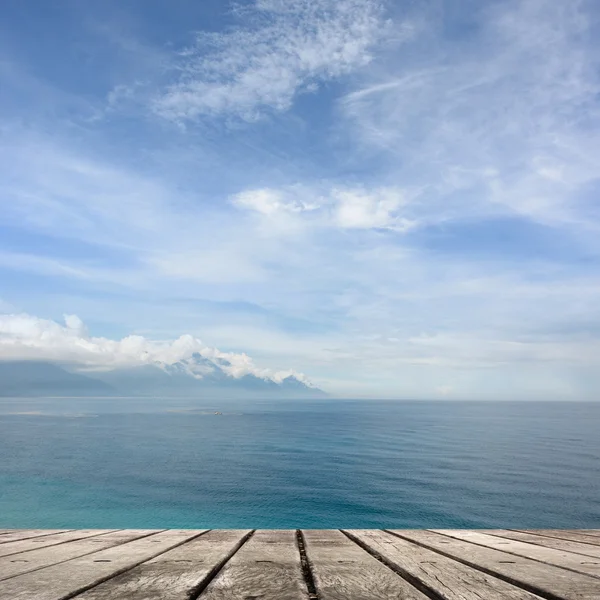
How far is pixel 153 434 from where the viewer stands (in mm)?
146375

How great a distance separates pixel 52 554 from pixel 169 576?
5.81 ft

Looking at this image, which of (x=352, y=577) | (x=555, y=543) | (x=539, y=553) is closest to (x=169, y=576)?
(x=352, y=577)

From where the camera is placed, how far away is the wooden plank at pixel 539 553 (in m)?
3.64

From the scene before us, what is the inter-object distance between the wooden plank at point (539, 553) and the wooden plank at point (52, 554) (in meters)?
4.43

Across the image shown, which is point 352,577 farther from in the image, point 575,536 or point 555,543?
point 575,536

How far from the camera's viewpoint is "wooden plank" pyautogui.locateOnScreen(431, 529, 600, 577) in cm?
364

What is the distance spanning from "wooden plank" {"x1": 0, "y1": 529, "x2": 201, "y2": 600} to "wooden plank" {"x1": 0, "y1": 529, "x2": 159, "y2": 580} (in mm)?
148

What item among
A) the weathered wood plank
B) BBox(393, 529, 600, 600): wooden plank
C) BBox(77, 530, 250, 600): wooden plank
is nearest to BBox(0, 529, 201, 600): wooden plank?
BBox(77, 530, 250, 600): wooden plank

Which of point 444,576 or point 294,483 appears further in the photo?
point 294,483

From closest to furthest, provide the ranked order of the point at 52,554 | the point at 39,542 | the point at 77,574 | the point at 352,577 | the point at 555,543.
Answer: the point at 352,577, the point at 77,574, the point at 52,554, the point at 39,542, the point at 555,543

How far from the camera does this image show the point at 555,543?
5.08 meters

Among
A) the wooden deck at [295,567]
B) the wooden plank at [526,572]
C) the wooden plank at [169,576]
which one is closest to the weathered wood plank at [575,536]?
the wooden deck at [295,567]

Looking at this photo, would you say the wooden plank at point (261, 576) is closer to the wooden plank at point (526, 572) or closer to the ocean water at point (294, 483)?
the wooden plank at point (526, 572)

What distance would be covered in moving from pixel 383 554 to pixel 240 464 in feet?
317
